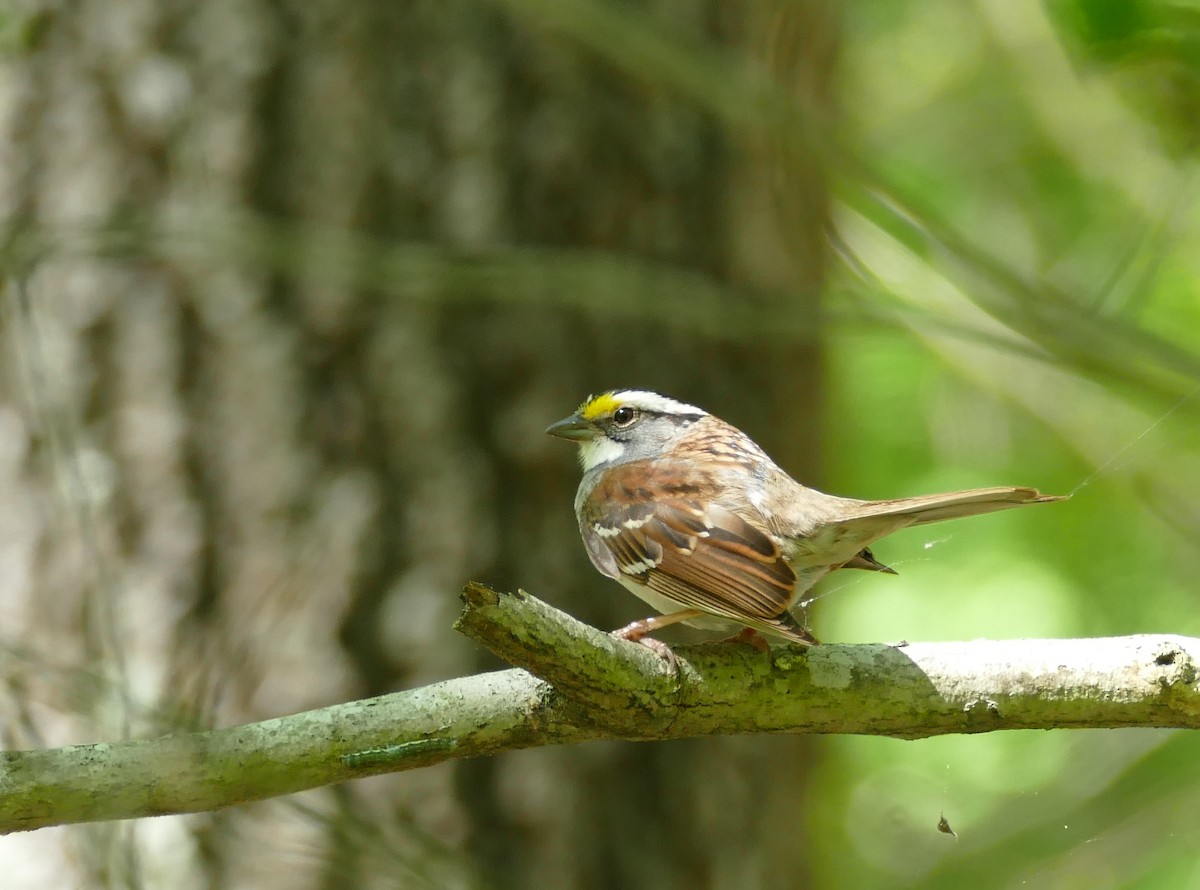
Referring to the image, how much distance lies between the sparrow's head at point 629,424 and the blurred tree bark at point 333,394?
156 mm

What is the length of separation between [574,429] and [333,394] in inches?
33.4

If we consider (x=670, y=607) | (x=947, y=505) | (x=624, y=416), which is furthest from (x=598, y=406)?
(x=947, y=505)

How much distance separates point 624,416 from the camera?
443cm

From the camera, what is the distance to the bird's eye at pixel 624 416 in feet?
14.4

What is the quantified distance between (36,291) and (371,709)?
2.69 metres

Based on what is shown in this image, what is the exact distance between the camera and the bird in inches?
125

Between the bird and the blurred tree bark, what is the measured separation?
9.7 inches

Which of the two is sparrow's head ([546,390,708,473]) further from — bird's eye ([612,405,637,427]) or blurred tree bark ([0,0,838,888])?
blurred tree bark ([0,0,838,888])

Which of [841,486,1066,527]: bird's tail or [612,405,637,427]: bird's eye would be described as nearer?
[841,486,1066,527]: bird's tail

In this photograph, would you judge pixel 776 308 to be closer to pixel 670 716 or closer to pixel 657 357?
pixel 670 716

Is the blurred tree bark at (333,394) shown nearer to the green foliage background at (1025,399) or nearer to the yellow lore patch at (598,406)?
the yellow lore patch at (598,406)

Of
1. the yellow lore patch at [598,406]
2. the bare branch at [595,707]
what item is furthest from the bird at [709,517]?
the bare branch at [595,707]

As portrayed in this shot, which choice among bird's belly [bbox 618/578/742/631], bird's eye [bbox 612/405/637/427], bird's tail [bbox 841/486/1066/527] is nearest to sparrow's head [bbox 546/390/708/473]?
bird's eye [bbox 612/405/637/427]

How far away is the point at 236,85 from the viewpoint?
4406 mm
